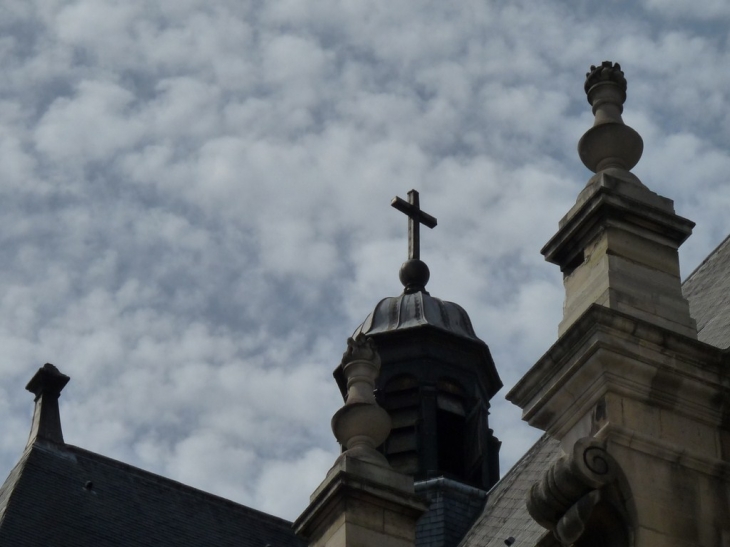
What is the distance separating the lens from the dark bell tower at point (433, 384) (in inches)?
1133

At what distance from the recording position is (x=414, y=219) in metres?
30.9

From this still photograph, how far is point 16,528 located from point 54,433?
2.95 metres

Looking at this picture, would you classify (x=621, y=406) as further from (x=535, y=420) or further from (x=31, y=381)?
(x=31, y=381)

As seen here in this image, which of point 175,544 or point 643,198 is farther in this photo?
point 175,544

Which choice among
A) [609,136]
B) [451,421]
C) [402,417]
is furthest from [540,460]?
[609,136]

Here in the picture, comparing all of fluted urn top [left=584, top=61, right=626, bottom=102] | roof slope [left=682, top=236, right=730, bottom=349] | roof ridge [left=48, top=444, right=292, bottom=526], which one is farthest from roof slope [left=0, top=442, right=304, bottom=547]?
fluted urn top [left=584, top=61, right=626, bottom=102]

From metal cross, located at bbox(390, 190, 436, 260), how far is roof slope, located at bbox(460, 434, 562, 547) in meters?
6.87

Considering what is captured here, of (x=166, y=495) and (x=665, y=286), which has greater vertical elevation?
(x=166, y=495)

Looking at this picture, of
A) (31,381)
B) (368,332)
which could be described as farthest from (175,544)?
(368,332)

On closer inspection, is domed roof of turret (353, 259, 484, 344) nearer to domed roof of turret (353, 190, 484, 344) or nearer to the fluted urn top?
domed roof of turret (353, 190, 484, 344)

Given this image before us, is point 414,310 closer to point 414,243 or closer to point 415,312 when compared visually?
point 415,312

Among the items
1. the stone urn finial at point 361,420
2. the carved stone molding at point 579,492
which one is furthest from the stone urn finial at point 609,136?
the stone urn finial at point 361,420

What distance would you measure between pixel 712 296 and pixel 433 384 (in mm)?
13928

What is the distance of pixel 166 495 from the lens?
2527 centimetres
